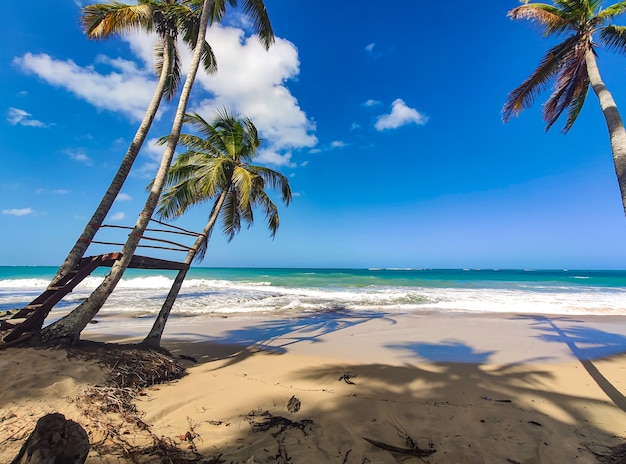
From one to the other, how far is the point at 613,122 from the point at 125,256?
963cm

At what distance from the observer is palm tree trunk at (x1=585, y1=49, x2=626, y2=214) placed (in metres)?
4.96

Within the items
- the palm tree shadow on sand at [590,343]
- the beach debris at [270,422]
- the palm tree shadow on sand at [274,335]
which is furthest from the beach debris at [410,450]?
the palm tree shadow on sand at [274,335]

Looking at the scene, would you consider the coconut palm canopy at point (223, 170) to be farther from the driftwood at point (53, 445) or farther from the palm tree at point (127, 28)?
the driftwood at point (53, 445)

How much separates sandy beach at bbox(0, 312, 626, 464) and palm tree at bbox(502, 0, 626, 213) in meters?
3.96

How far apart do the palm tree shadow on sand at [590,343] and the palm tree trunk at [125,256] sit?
8636mm

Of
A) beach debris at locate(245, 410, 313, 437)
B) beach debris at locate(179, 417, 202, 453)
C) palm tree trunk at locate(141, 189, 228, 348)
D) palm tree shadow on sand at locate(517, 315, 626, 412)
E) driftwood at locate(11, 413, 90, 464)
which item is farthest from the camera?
palm tree trunk at locate(141, 189, 228, 348)

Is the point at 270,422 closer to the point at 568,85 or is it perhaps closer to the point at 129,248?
the point at 129,248

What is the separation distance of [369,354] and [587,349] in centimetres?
622

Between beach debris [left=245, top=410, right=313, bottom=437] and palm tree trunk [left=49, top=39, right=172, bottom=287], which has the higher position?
palm tree trunk [left=49, top=39, right=172, bottom=287]

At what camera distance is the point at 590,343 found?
8.74 m

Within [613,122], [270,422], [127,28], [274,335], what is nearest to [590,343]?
[613,122]

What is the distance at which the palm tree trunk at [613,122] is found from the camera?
496cm

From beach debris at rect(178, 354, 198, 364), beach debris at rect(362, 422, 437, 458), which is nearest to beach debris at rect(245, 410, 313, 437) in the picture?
beach debris at rect(362, 422, 437, 458)

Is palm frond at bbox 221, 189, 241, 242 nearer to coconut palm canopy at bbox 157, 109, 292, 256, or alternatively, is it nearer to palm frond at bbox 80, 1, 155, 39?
coconut palm canopy at bbox 157, 109, 292, 256
